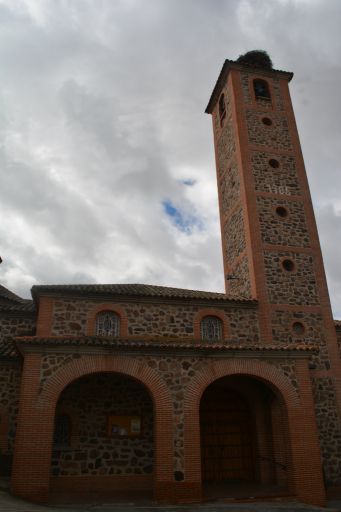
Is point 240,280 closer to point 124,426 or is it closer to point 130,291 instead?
point 130,291

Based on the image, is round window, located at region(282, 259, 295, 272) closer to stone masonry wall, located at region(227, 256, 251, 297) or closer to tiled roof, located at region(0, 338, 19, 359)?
stone masonry wall, located at region(227, 256, 251, 297)

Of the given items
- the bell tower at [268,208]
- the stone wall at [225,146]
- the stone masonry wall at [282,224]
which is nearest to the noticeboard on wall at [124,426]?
the bell tower at [268,208]

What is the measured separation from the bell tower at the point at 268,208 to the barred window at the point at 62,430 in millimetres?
7723

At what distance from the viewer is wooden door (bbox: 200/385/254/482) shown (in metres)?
14.5

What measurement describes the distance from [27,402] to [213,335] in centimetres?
737

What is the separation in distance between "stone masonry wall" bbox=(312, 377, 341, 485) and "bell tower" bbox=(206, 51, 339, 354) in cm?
84

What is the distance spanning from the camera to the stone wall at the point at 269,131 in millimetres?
21312

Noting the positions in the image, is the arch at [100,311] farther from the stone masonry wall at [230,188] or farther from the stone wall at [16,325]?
the stone masonry wall at [230,188]

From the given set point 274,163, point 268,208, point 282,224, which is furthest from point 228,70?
point 282,224

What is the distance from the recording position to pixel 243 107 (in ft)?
72.3

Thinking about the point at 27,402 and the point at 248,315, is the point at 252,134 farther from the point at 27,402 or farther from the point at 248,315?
the point at 27,402

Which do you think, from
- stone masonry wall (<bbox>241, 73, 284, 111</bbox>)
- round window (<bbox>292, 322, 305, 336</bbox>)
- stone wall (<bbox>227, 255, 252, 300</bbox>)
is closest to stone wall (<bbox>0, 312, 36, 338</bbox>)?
stone wall (<bbox>227, 255, 252, 300</bbox>)

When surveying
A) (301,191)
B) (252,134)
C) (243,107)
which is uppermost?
(243,107)

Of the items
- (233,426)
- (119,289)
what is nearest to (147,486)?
(233,426)
